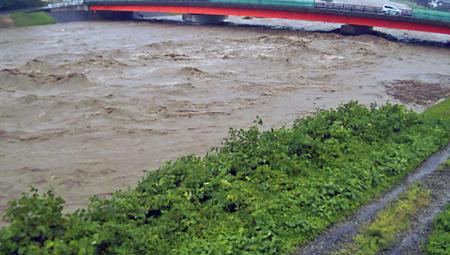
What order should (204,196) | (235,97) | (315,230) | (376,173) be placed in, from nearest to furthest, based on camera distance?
(315,230) < (204,196) < (376,173) < (235,97)

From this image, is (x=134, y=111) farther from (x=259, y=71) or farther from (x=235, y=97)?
(x=259, y=71)

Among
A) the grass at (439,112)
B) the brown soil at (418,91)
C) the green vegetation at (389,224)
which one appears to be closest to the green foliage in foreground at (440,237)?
the green vegetation at (389,224)

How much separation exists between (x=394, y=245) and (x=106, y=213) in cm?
433

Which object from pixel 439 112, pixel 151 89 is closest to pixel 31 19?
pixel 151 89

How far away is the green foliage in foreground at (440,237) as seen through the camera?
328 inches

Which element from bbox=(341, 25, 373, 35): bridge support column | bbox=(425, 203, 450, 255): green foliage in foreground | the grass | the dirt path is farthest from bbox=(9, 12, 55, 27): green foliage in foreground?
bbox=(425, 203, 450, 255): green foliage in foreground

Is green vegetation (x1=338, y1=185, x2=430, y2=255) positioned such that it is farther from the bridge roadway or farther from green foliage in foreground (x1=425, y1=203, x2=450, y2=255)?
the bridge roadway

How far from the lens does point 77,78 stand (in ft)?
83.0

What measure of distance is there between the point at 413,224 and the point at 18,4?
4965 centimetres

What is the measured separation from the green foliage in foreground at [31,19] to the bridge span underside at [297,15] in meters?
5.69

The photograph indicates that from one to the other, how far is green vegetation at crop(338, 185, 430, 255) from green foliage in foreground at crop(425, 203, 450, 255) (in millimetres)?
468

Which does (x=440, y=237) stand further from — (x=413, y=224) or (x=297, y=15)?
(x=297, y=15)

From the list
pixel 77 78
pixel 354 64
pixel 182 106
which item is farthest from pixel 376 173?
pixel 354 64

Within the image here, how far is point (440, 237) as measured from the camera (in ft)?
28.3
